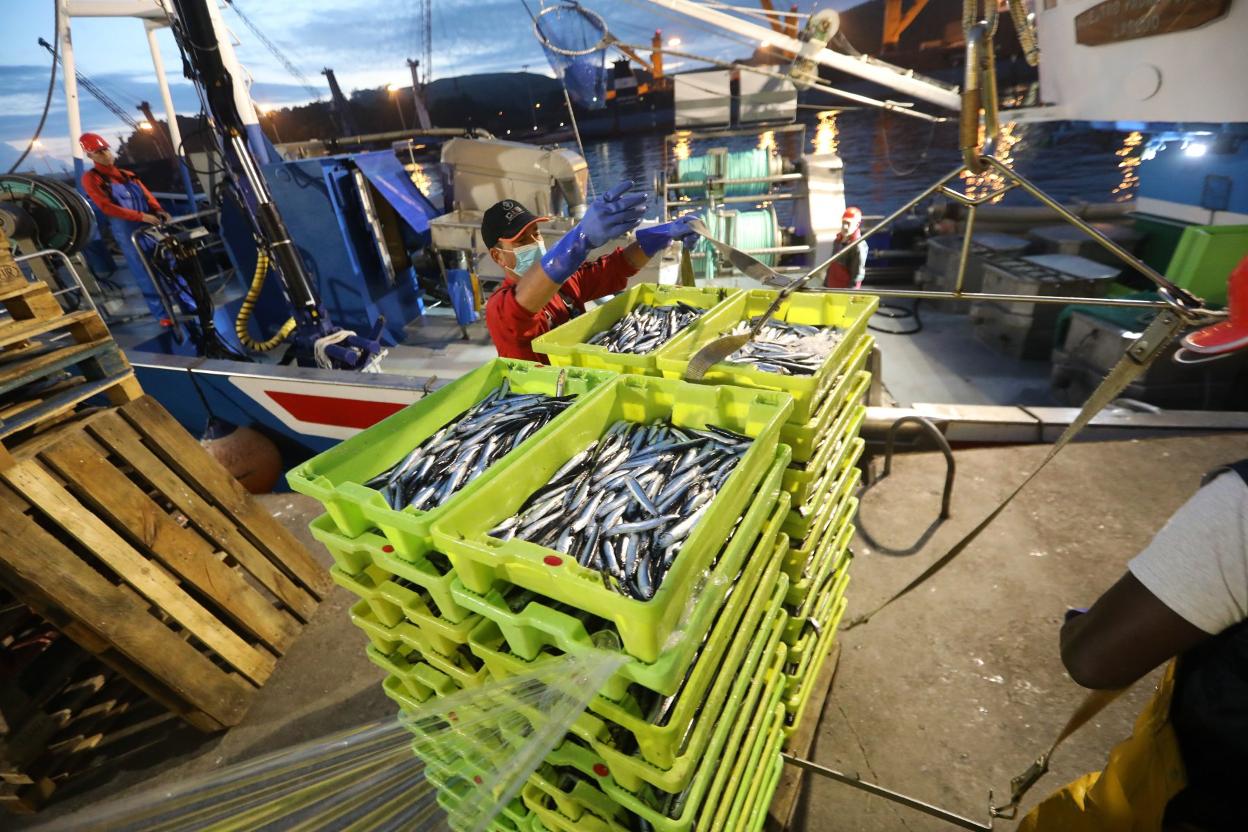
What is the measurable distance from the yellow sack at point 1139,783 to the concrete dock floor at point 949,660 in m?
1.24

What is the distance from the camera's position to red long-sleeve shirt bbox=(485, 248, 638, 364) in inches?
137

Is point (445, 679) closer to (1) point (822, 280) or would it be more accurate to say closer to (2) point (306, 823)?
(2) point (306, 823)

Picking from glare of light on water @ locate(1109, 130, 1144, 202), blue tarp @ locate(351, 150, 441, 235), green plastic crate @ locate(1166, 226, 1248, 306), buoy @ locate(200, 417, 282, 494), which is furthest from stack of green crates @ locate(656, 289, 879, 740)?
glare of light on water @ locate(1109, 130, 1144, 202)

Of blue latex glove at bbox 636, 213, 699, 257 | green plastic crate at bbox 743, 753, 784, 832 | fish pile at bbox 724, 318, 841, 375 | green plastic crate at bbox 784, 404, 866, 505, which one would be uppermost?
blue latex glove at bbox 636, 213, 699, 257

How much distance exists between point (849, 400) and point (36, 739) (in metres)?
5.19

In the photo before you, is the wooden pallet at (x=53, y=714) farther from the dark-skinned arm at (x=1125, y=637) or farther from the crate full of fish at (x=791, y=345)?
the dark-skinned arm at (x=1125, y=637)

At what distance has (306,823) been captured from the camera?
1720mm

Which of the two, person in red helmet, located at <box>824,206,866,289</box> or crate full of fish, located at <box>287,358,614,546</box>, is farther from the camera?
person in red helmet, located at <box>824,206,866,289</box>

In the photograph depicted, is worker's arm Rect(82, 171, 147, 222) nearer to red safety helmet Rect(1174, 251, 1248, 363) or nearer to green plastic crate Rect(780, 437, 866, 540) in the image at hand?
green plastic crate Rect(780, 437, 866, 540)

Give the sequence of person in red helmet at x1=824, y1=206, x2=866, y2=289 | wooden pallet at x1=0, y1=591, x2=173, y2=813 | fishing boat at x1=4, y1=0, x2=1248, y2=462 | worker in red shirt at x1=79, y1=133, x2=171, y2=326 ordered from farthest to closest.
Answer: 1. person in red helmet at x1=824, y1=206, x2=866, y2=289
2. worker in red shirt at x1=79, y1=133, x2=171, y2=326
3. fishing boat at x1=4, y1=0, x2=1248, y2=462
4. wooden pallet at x1=0, y1=591, x2=173, y2=813

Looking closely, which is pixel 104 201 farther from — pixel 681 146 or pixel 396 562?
pixel 681 146

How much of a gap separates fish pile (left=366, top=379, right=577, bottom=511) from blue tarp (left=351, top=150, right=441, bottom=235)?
7758mm

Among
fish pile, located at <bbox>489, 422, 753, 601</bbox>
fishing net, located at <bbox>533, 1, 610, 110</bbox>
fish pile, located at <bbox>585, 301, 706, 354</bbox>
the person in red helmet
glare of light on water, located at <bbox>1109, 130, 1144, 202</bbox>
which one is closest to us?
fish pile, located at <bbox>489, 422, 753, 601</bbox>

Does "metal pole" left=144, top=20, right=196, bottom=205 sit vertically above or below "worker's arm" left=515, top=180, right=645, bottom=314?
above
